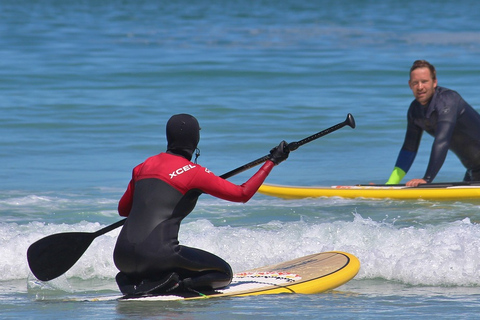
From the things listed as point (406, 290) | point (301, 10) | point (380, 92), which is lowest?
point (406, 290)

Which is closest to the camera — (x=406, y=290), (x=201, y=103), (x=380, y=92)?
(x=406, y=290)

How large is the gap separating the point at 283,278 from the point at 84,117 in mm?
9096

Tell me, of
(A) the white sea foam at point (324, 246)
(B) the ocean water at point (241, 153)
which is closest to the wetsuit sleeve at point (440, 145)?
(B) the ocean water at point (241, 153)

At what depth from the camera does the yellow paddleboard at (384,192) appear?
302 inches

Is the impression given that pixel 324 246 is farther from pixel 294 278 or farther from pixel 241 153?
pixel 241 153

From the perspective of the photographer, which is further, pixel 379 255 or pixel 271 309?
pixel 379 255

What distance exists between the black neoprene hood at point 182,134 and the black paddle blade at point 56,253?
2.76ft

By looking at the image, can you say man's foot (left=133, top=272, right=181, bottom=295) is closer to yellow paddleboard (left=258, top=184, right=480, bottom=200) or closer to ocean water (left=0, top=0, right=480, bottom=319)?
ocean water (left=0, top=0, right=480, bottom=319)

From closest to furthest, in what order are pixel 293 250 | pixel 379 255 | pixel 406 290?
pixel 406 290
pixel 379 255
pixel 293 250

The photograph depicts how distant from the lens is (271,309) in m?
4.32

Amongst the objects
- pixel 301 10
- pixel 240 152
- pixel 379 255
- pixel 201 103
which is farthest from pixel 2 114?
pixel 301 10

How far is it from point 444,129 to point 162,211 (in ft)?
12.3

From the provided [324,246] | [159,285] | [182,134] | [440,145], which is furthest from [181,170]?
[440,145]

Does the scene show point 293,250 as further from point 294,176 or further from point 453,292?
point 294,176
